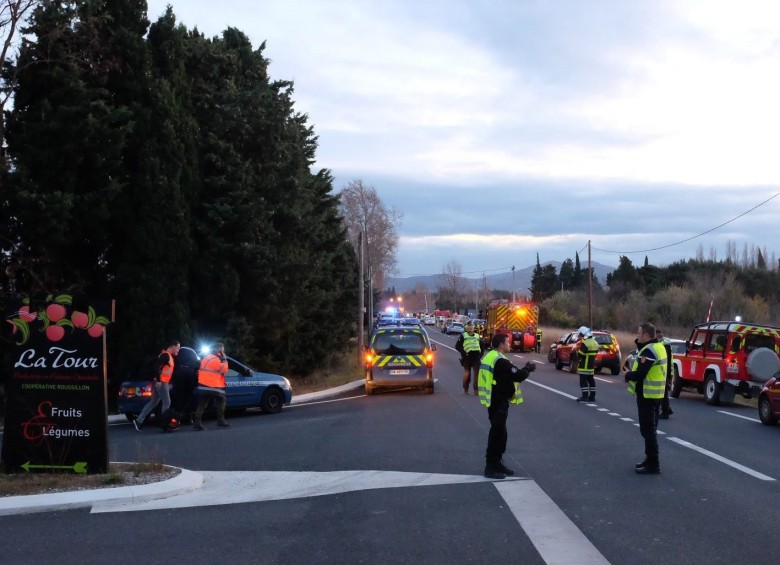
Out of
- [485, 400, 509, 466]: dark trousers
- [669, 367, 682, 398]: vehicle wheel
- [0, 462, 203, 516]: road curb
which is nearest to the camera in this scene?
[0, 462, 203, 516]: road curb

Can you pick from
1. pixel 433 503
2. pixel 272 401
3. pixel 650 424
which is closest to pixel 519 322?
pixel 272 401

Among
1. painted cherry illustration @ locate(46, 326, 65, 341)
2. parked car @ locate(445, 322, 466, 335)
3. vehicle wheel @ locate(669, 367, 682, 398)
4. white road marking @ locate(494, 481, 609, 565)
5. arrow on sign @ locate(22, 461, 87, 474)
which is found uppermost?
painted cherry illustration @ locate(46, 326, 65, 341)

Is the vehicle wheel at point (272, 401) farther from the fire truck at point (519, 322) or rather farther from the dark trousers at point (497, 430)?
the fire truck at point (519, 322)

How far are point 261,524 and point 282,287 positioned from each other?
1797 cm

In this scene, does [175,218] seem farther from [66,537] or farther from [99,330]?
[66,537]

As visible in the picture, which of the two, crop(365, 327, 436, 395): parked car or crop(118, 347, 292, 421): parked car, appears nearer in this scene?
crop(118, 347, 292, 421): parked car

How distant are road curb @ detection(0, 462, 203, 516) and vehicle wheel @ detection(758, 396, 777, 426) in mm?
11262

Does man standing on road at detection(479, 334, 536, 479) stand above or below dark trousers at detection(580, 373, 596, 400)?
above

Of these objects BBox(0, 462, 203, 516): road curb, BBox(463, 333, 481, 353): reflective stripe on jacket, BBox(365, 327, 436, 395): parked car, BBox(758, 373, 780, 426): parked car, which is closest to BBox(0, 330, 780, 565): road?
BBox(0, 462, 203, 516): road curb

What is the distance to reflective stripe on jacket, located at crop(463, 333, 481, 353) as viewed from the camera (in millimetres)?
21922

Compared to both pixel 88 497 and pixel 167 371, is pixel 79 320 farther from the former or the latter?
pixel 167 371

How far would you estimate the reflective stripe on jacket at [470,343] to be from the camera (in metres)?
21.9

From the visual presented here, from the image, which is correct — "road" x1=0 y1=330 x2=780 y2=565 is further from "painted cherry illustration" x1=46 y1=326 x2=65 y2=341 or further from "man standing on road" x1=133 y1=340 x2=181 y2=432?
"painted cherry illustration" x1=46 y1=326 x2=65 y2=341

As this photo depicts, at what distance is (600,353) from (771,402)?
17.1 m
